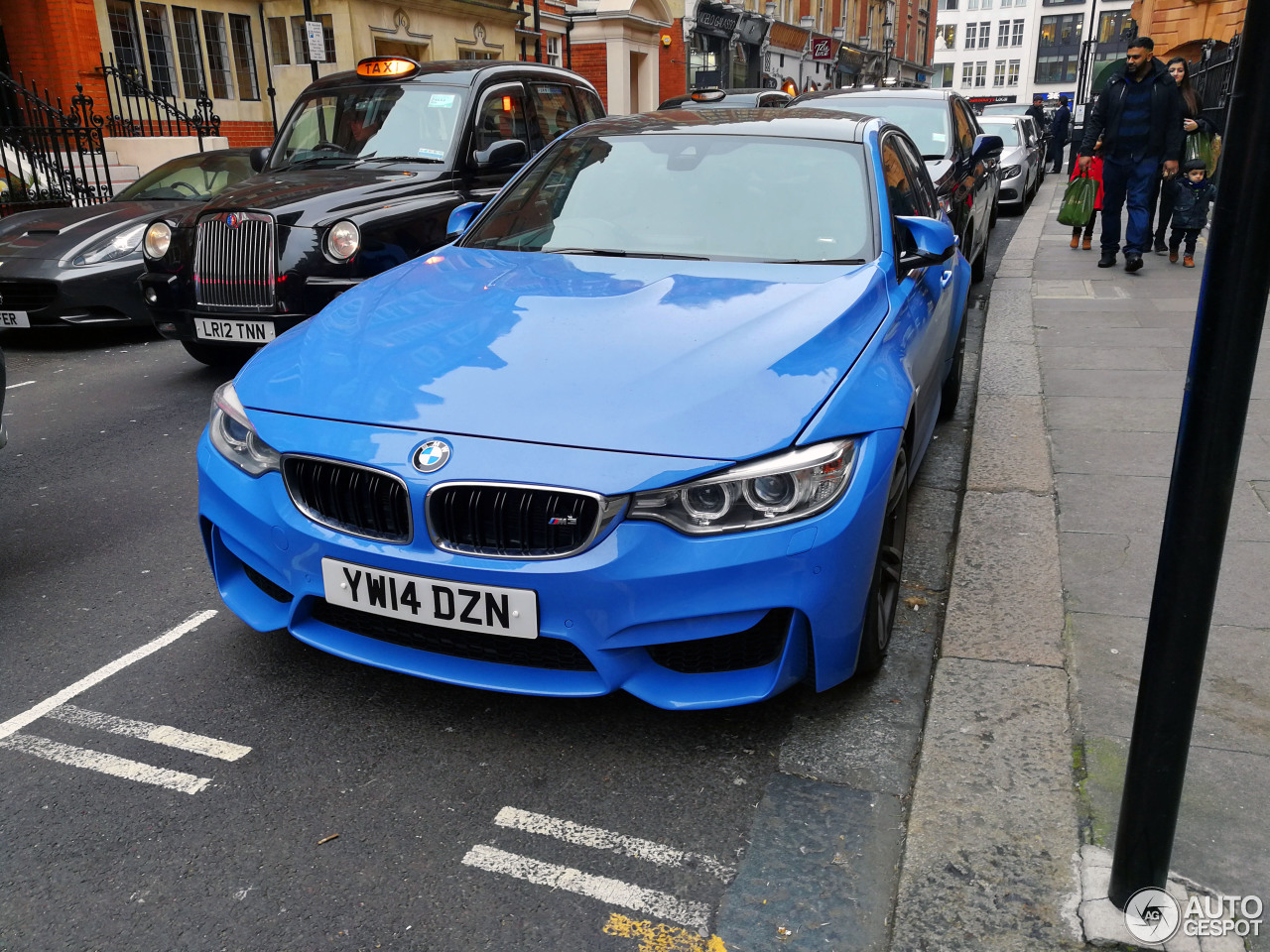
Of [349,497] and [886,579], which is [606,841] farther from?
[886,579]

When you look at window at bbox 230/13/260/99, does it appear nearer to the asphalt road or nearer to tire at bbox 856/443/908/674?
the asphalt road

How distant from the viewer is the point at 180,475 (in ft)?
16.6

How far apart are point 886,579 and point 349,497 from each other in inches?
59.7

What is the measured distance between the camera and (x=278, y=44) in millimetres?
20625

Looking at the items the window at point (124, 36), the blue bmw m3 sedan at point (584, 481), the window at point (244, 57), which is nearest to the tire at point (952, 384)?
the blue bmw m3 sedan at point (584, 481)

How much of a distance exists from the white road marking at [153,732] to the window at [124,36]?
16503 millimetres

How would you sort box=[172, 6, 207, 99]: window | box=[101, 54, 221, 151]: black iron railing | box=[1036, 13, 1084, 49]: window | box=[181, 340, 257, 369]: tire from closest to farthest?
box=[181, 340, 257, 369]: tire < box=[101, 54, 221, 151]: black iron railing < box=[172, 6, 207, 99]: window < box=[1036, 13, 1084, 49]: window

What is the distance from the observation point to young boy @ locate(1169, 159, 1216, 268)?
933cm

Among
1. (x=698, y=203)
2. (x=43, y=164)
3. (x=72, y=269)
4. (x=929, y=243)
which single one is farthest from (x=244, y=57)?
(x=929, y=243)

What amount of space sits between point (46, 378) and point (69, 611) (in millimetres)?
4212

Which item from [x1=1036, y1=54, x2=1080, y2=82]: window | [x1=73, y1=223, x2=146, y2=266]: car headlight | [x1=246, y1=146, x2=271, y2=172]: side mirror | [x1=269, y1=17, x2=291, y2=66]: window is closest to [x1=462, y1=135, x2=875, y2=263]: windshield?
[x1=246, y1=146, x2=271, y2=172]: side mirror

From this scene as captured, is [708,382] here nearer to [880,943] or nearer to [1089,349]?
[880,943]

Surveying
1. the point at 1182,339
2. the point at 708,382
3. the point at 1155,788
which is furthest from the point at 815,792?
the point at 1182,339

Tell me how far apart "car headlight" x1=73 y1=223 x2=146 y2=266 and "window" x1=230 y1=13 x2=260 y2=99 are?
43.7 feet
